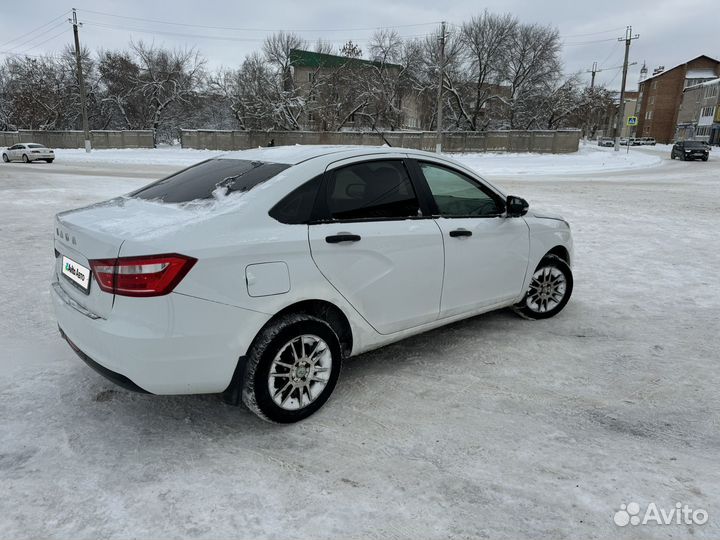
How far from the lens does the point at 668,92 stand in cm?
9131

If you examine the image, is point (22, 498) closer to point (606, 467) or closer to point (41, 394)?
point (41, 394)

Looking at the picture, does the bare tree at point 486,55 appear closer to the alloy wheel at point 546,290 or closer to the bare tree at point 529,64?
the bare tree at point 529,64

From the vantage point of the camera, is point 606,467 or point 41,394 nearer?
point 606,467

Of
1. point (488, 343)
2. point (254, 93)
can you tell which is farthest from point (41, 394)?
point (254, 93)

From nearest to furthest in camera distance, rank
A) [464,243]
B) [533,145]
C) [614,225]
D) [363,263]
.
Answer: [363,263] < [464,243] < [614,225] < [533,145]

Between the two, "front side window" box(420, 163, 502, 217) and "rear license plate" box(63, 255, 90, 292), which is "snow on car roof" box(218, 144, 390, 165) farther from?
"rear license plate" box(63, 255, 90, 292)

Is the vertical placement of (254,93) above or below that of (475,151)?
above

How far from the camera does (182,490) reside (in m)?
2.53

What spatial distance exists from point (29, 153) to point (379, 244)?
1370 inches

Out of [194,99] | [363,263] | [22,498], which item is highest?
[194,99]

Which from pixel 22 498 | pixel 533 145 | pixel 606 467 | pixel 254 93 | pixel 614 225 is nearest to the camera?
pixel 22 498

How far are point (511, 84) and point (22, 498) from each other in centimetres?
5211

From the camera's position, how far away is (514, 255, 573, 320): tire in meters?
4.83

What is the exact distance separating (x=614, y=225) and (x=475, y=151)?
3410cm
